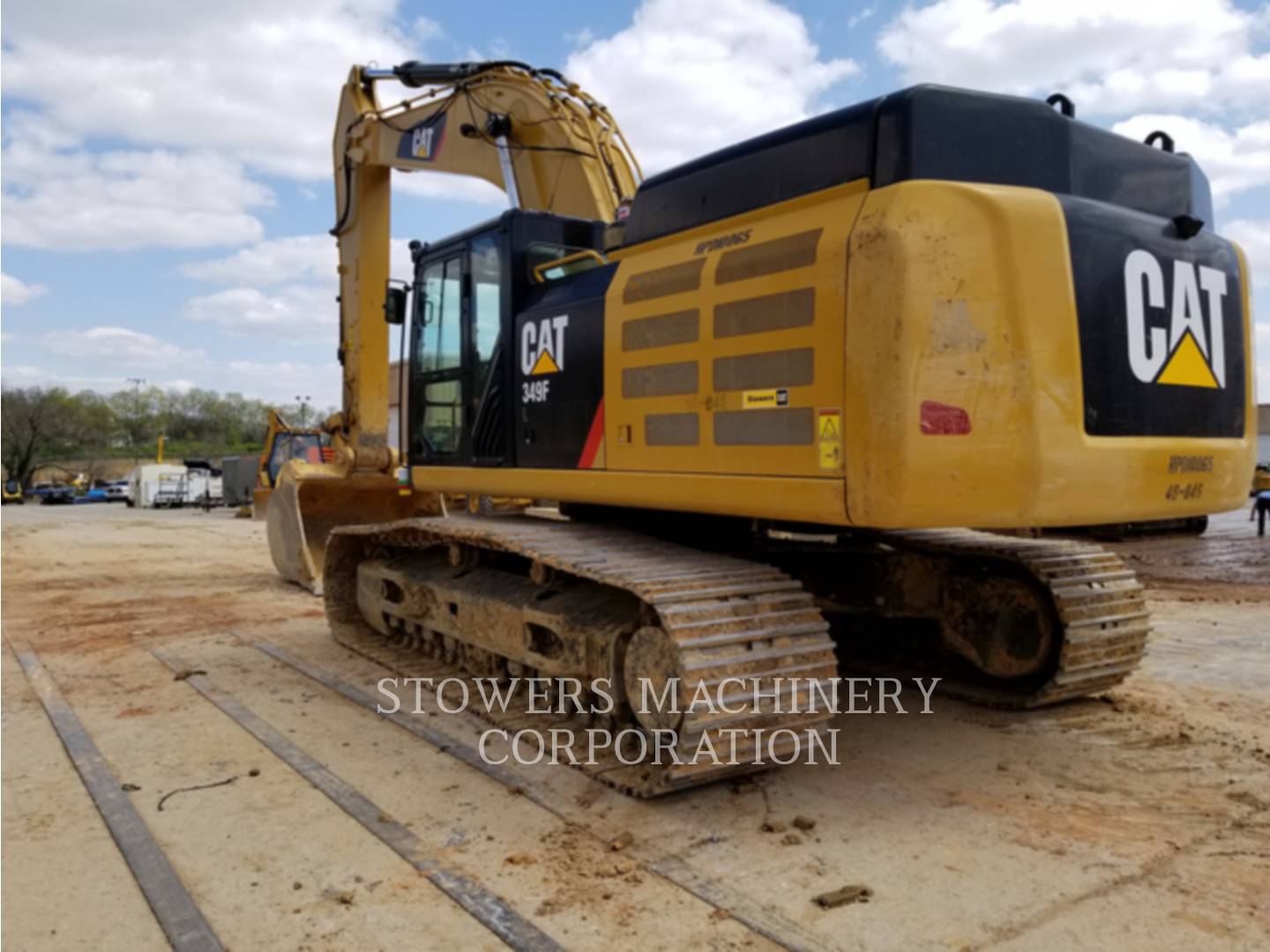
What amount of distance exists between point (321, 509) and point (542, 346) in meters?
5.67

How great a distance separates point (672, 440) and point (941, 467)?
1.37 metres

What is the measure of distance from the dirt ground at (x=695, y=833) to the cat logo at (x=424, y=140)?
187 inches

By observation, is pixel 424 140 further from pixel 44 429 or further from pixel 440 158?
pixel 44 429

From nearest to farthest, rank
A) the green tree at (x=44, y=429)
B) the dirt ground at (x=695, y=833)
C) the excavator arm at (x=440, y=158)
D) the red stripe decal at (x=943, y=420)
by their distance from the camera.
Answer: the dirt ground at (x=695, y=833) < the red stripe decal at (x=943, y=420) < the excavator arm at (x=440, y=158) < the green tree at (x=44, y=429)

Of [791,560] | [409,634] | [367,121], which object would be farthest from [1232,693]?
[367,121]

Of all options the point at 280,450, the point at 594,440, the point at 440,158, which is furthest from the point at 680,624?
the point at 280,450

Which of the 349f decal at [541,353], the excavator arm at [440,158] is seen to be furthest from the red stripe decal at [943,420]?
the excavator arm at [440,158]

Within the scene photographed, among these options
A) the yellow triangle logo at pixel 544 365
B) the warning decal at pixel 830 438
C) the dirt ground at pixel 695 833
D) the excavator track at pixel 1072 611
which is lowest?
the dirt ground at pixel 695 833

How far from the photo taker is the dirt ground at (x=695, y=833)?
119 inches

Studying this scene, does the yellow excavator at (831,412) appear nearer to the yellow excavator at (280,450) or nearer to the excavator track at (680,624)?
the excavator track at (680,624)

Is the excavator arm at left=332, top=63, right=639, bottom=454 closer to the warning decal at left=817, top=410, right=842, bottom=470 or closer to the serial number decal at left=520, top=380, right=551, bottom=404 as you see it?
the serial number decal at left=520, top=380, right=551, bottom=404

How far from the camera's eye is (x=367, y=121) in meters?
9.30

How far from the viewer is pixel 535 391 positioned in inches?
216

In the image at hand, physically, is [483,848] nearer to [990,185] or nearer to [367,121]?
[990,185]
